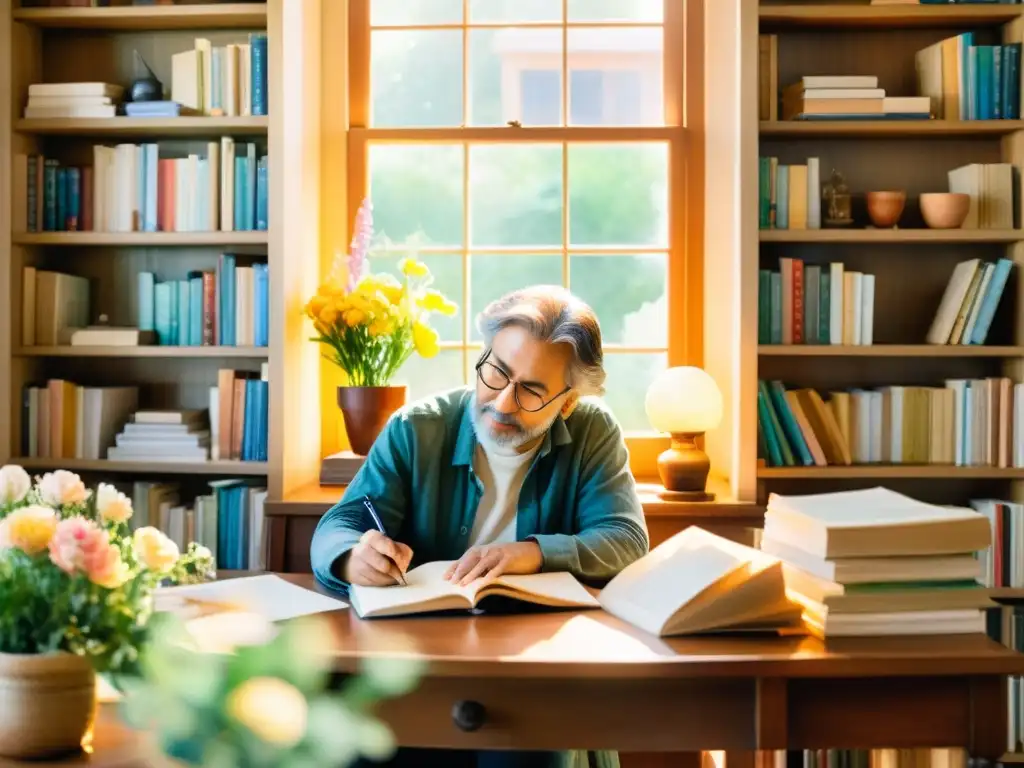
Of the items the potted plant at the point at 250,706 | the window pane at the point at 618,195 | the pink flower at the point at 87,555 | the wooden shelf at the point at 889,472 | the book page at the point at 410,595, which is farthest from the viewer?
the window pane at the point at 618,195

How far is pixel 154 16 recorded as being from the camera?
3418 mm

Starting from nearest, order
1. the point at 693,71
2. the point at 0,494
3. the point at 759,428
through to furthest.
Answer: the point at 0,494, the point at 759,428, the point at 693,71

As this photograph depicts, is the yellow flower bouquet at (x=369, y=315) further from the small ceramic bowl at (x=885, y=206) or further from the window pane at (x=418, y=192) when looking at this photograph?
the small ceramic bowl at (x=885, y=206)

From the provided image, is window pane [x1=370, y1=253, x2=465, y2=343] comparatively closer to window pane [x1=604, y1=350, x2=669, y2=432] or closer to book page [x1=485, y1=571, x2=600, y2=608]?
window pane [x1=604, y1=350, x2=669, y2=432]

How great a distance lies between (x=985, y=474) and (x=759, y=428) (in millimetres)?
678

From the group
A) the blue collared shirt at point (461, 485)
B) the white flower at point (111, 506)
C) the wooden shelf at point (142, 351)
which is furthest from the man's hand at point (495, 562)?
the wooden shelf at point (142, 351)

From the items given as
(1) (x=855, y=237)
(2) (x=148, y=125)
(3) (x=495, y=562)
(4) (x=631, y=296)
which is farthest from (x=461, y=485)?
(2) (x=148, y=125)

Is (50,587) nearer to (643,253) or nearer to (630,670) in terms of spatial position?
(630,670)

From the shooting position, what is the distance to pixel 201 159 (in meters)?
3.48

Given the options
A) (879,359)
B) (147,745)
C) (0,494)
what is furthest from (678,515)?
(147,745)

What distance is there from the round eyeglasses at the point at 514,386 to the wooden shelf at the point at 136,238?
4.17 ft

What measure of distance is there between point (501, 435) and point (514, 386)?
0.11 m

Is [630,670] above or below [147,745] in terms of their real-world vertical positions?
below

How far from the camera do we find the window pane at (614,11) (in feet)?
12.1
